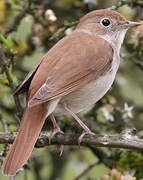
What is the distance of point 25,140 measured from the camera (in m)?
3.92

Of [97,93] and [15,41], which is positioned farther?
[15,41]

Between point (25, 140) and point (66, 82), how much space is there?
2.20 feet

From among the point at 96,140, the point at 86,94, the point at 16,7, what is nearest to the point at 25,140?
the point at 96,140

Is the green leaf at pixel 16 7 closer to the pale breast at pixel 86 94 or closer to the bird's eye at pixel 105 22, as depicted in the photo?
the bird's eye at pixel 105 22

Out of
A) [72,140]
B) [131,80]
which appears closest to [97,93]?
[72,140]

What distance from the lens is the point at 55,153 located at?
632 cm

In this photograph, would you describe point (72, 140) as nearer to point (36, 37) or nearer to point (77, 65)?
point (77, 65)

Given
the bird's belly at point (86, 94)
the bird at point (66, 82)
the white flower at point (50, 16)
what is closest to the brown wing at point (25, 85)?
the bird at point (66, 82)

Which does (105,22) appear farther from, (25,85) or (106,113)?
(25,85)

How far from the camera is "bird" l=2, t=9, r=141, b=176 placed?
3.95m

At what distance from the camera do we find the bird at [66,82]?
3.95 meters

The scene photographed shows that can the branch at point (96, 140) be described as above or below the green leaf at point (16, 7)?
below

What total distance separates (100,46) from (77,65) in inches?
17.3

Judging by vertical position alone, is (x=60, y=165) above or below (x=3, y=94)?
below
